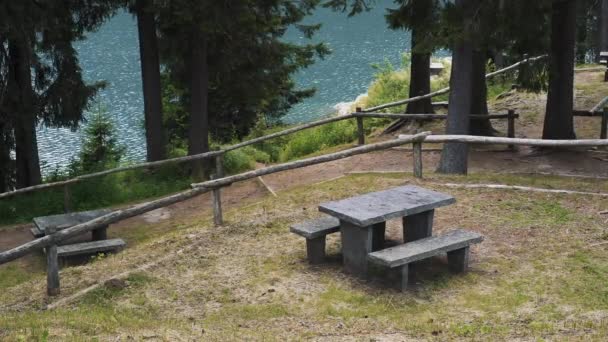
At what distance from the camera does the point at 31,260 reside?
1133 centimetres

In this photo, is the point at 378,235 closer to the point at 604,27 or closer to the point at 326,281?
the point at 326,281

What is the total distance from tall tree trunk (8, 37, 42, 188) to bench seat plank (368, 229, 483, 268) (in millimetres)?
10632

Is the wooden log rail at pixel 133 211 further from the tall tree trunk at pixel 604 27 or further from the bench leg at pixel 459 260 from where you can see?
the tall tree trunk at pixel 604 27

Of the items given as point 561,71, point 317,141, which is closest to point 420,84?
point 317,141

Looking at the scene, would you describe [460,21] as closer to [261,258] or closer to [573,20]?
[573,20]

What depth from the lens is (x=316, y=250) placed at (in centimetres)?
905

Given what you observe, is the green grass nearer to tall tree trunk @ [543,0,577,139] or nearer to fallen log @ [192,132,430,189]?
fallen log @ [192,132,430,189]

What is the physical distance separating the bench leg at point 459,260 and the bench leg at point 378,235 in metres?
0.85

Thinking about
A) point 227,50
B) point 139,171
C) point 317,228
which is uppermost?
point 227,50

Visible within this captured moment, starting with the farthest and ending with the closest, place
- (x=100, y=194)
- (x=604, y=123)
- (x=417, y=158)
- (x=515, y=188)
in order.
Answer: (x=100, y=194) → (x=604, y=123) → (x=417, y=158) → (x=515, y=188)

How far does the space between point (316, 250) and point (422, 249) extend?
1384mm

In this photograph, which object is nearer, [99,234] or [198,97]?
[99,234]

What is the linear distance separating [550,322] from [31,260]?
24.6 ft

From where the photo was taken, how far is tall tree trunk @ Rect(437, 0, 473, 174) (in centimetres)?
1303
